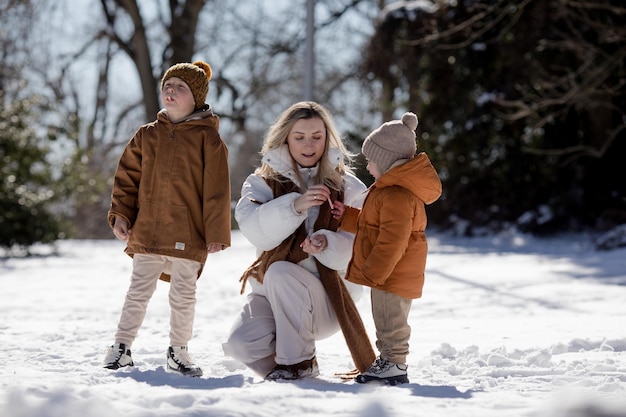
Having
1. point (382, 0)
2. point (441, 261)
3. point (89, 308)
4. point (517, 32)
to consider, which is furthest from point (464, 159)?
point (89, 308)

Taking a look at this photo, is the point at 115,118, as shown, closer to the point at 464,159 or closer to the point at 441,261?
the point at 464,159

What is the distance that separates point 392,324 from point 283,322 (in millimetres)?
534

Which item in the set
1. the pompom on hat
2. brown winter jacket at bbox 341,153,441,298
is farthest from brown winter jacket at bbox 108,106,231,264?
brown winter jacket at bbox 341,153,441,298

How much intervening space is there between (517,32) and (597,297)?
31.6 feet

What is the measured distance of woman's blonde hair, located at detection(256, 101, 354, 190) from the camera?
4484mm

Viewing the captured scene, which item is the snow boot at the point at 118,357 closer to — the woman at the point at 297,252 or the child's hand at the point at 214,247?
the woman at the point at 297,252

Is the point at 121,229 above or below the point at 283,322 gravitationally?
above

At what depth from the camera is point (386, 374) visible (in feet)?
13.6

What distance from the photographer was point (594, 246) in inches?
539

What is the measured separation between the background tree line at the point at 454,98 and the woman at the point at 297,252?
8.49 m

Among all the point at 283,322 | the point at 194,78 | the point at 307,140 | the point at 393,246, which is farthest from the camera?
the point at 194,78

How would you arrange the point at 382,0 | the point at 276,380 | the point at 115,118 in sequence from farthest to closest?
the point at 115,118 < the point at 382,0 < the point at 276,380

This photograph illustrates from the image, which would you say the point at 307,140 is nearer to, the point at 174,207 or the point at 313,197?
the point at 313,197

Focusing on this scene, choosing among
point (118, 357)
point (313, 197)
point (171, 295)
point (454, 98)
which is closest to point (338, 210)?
point (313, 197)
